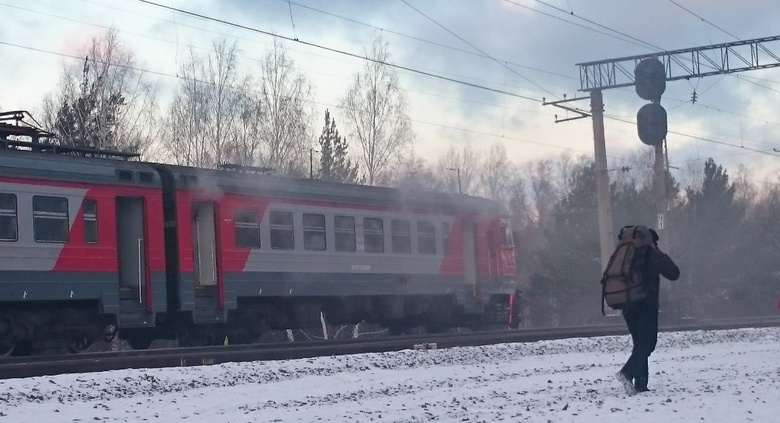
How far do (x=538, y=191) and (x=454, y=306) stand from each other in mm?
54945

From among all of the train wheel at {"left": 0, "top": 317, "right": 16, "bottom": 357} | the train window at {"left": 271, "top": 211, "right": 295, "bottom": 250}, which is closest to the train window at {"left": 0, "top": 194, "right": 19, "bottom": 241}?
the train wheel at {"left": 0, "top": 317, "right": 16, "bottom": 357}

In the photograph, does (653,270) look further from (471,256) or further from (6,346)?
(471,256)

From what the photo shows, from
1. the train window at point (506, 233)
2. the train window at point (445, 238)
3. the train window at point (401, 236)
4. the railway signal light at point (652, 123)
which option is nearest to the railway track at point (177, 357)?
→ the train window at point (401, 236)

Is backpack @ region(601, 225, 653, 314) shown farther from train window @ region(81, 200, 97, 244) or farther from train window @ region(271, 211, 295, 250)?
train window @ region(271, 211, 295, 250)

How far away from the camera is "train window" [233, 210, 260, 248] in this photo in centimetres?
2097

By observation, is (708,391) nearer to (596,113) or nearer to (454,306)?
(454,306)

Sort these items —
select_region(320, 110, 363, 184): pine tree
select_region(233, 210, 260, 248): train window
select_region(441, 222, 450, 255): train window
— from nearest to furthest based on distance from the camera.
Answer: select_region(233, 210, 260, 248): train window → select_region(441, 222, 450, 255): train window → select_region(320, 110, 363, 184): pine tree

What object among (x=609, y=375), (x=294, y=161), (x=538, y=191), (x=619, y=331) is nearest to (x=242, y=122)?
(x=294, y=161)

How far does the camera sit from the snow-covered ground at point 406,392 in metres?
9.07

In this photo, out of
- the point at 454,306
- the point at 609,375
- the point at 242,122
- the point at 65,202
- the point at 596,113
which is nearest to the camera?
the point at 609,375

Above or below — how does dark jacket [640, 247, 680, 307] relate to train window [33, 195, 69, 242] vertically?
below

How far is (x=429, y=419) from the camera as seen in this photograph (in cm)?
898

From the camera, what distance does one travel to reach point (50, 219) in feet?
57.7

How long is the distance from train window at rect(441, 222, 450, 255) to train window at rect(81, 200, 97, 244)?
10346mm
